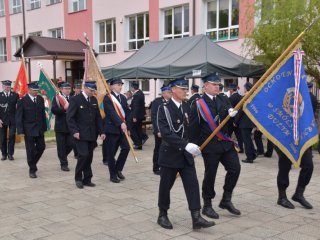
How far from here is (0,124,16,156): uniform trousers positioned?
10.3 metres

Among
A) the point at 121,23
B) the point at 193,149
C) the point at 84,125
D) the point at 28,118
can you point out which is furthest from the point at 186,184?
the point at 121,23

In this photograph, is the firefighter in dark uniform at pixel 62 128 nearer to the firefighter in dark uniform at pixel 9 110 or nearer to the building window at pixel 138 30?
the firefighter in dark uniform at pixel 9 110

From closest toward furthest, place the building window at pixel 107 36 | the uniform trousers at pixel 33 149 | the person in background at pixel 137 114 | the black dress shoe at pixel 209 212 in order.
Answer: the black dress shoe at pixel 209 212 → the uniform trousers at pixel 33 149 → the person in background at pixel 137 114 → the building window at pixel 107 36

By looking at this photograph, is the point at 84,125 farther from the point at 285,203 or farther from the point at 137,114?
the point at 137,114

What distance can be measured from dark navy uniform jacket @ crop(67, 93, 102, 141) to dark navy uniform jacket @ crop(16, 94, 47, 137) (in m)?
1.43

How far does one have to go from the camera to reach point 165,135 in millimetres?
4926

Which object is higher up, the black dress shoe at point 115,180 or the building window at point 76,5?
the building window at point 76,5

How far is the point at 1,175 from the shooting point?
8.59 m

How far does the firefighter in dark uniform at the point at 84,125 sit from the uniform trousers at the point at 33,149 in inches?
54.6

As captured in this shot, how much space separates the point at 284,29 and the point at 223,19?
746 cm

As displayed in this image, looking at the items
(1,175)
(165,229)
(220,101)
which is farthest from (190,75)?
(165,229)

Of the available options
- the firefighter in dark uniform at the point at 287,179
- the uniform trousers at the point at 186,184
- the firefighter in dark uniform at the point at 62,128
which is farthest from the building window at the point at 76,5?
the uniform trousers at the point at 186,184

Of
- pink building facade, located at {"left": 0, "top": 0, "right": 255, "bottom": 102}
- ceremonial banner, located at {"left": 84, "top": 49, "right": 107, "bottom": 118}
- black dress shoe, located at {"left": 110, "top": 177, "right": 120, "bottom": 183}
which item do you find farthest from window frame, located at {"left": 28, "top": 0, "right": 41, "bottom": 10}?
black dress shoe, located at {"left": 110, "top": 177, "right": 120, "bottom": 183}

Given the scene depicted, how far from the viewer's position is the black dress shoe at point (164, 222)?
5.12 meters
